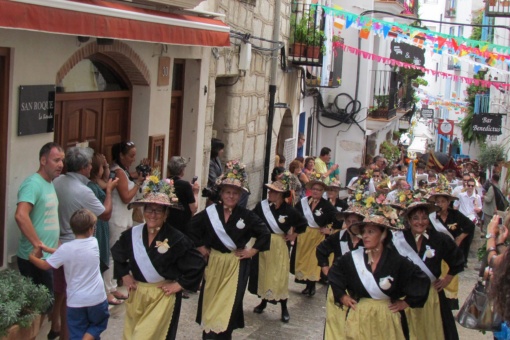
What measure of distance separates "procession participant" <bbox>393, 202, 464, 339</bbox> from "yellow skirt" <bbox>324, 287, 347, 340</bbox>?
995 mm

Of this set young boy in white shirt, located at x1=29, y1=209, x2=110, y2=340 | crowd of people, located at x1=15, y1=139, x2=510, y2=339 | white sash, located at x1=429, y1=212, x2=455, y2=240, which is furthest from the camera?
white sash, located at x1=429, y1=212, x2=455, y2=240

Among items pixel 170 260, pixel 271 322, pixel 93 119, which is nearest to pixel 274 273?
pixel 271 322

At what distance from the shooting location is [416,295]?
6438 mm

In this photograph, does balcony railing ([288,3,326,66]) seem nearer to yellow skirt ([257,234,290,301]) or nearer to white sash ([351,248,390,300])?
yellow skirt ([257,234,290,301])

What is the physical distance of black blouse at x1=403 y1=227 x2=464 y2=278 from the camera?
7449 millimetres

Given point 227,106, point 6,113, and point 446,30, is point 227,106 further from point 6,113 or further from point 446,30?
point 446,30

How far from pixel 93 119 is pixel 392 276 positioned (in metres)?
4.32

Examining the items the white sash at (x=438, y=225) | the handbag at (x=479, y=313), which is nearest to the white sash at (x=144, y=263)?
the handbag at (x=479, y=313)

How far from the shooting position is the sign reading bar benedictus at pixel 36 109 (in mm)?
7445

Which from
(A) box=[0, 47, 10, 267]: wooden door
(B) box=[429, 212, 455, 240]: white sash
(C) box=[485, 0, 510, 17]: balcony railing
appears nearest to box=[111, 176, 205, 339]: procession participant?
(A) box=[0, 47, 10, 267]: wooden door

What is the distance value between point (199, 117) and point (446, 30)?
48.1 meters

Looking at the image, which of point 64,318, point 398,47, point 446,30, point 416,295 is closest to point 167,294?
point 64,318

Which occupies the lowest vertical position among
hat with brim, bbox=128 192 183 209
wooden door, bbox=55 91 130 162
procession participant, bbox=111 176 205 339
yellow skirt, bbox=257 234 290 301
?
yellow skirt, bbox=257 234 290 301

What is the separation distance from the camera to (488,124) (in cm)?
2619
